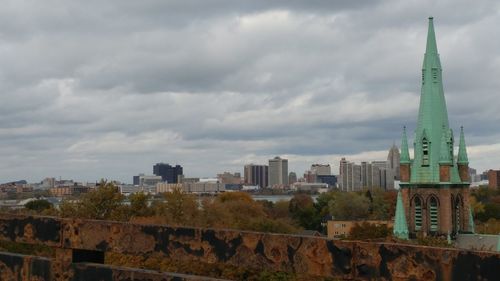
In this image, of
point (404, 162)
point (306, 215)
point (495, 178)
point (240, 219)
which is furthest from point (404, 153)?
point (495, 178)

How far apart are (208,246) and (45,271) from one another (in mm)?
1284

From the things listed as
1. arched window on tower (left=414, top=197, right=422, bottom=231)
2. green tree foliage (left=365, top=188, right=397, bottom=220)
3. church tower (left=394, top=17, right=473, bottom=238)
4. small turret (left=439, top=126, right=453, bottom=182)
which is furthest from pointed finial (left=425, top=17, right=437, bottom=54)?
green tree foliage (left=365, top=188, right=397, bottom=220)

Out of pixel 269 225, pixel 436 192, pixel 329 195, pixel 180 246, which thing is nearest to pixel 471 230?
pixel 436 192

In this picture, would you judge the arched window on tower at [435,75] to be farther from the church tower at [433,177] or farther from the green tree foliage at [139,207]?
the green tree foliage at [139,207]

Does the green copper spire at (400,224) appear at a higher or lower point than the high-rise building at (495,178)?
lower

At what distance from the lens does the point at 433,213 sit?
5259 centimetres

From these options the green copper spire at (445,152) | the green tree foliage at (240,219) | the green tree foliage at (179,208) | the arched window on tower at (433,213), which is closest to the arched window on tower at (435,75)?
the green copper spire at (445,152)

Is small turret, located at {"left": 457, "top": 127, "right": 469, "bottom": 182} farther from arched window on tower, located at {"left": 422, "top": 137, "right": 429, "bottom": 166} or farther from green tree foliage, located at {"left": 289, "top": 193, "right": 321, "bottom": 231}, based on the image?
green tree foliage, located at {"left": 289, "top": 193, "right": 321, "bottom": 231}

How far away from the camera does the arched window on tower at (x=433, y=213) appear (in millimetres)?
52156

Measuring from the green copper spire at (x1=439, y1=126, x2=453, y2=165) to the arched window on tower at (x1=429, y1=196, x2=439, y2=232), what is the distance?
3.25m

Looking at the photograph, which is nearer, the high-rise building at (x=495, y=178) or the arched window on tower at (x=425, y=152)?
the arched window on tower at (x=425, y=152)

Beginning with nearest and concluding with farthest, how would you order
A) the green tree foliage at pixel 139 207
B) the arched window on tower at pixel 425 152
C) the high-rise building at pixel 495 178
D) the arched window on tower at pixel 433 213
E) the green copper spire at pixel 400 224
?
the green copper spire at pixel 400 224 → the arched window on tower at pixel 433 213 → the arched window on tower at pixel 425 152 → the green tree foliage at pixel 139 207 → the high-rise building at pixel 495 178

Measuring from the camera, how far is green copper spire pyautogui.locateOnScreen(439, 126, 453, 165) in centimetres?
5266

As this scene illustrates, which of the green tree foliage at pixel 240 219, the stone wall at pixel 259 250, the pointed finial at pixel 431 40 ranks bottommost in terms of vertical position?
the green tree foliage at pixel 240 219
